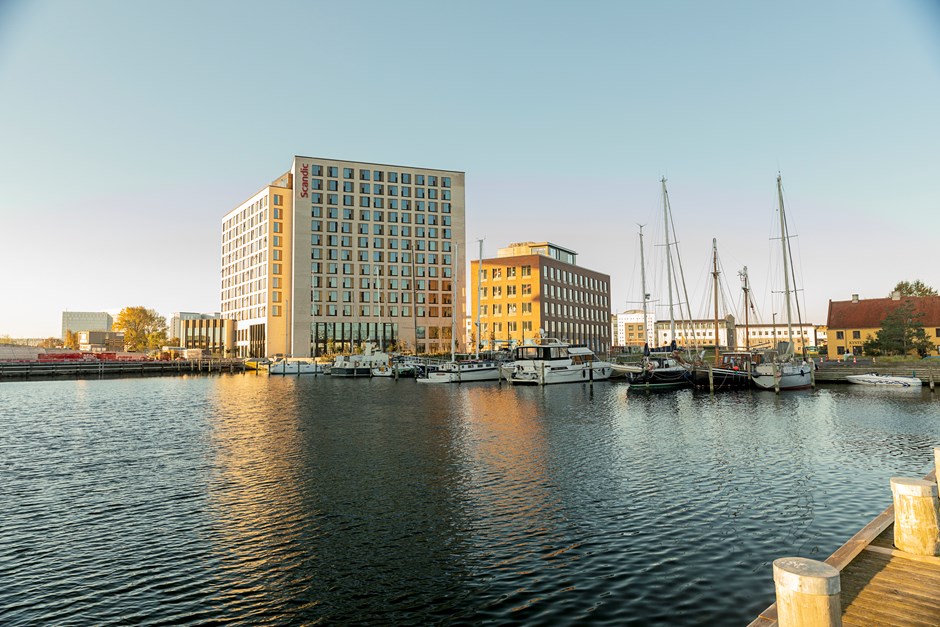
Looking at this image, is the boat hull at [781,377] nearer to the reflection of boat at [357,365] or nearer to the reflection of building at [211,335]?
the reflection of boat at [357,365]

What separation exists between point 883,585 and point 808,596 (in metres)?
3.57

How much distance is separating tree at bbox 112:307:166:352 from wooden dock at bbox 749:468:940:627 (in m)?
190

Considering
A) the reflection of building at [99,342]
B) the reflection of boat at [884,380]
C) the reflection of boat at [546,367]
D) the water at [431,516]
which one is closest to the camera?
the water at [431,516]

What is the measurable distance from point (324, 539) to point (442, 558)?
3450 millimetres

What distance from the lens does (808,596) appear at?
6.17 meters

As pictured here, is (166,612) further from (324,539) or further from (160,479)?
(160,479)

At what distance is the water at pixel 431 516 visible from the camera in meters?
10.9

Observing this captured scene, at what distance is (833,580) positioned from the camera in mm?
6098

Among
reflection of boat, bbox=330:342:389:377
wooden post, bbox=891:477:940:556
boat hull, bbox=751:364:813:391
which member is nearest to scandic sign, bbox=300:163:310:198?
reflection of boat, bbox=330:342:389:377

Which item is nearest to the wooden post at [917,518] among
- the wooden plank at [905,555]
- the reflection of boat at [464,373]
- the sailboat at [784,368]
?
the wooden plank at [905,555]

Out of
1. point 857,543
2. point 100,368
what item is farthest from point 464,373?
point 100,368

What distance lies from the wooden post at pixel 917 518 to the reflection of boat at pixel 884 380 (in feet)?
196

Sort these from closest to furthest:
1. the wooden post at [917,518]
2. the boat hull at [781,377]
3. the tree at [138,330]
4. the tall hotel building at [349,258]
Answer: the wooden post at [917,518]
the boat hull at [781,377]
the tall hotel building at [349,258]
the tree at [138,330]

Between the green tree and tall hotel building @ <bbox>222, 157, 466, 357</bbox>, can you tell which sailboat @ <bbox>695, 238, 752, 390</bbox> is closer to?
the green tree
